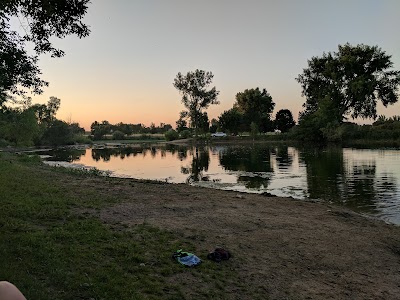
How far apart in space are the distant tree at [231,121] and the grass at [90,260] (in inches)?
4105

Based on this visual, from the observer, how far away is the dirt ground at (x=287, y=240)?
6863 mm

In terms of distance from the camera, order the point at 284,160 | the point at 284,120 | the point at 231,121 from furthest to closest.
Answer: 1. the point at 284,120
2. the point at 231,121
3. the point at 284,160

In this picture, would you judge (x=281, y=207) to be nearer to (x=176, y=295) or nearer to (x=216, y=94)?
(x=176, y=295)

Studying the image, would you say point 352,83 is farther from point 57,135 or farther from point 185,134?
point 57,135

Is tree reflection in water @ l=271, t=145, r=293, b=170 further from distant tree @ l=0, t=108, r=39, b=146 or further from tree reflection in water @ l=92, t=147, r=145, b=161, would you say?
distant tree @ l=0, t=108, r=39, b=146

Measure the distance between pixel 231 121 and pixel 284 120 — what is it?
19400mm

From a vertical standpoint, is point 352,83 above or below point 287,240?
above

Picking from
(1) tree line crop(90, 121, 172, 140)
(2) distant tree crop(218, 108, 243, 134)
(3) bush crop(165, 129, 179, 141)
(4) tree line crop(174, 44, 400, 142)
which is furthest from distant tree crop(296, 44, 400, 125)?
(1) tree line crop(90, 121, 172, 140)

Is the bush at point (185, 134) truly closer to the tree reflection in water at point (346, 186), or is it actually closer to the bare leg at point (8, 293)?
the tree reflection in water at point (346, 186)

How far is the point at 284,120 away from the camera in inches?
4668

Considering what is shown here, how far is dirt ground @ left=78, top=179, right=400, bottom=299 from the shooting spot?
270 inches

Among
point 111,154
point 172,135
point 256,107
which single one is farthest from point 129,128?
point 111,154

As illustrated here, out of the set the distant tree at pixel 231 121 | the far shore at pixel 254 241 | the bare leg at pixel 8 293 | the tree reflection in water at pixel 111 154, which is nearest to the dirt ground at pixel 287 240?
the far shore at pixel 254 241

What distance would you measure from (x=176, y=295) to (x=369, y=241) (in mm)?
6495
